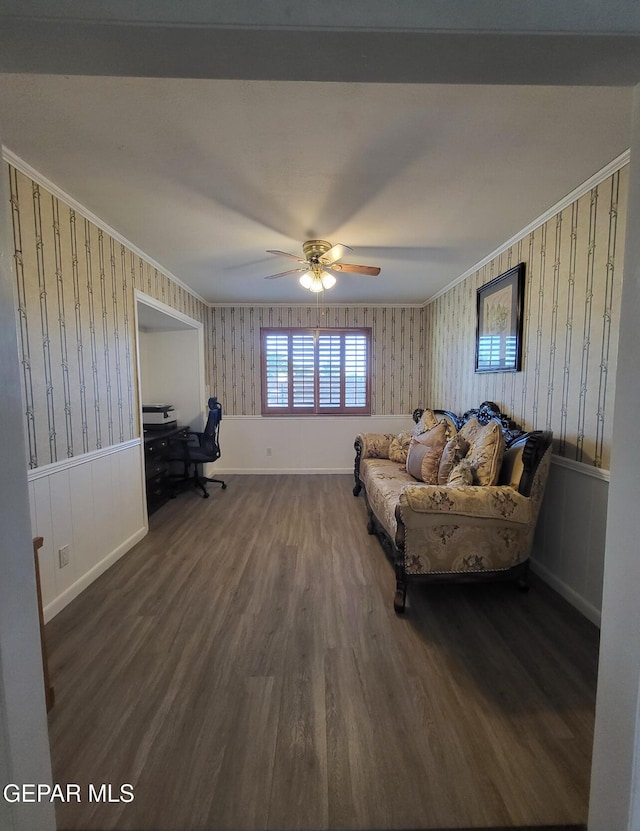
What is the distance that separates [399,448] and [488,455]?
1.37 m

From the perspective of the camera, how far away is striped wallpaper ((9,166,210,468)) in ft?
5.77

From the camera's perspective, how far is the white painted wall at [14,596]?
0.76 metres

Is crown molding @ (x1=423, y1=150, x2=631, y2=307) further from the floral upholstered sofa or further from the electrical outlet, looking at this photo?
the electrical outlet

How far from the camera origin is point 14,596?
79 cm

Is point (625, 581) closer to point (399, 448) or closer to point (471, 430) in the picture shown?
point (471, 430)

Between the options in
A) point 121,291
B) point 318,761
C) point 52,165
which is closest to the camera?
point 318,761

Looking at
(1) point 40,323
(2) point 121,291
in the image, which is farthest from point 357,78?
(2) point 121,291

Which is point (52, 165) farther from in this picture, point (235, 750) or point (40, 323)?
point (235, 750)

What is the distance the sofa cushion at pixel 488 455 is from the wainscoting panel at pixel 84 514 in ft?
8.70

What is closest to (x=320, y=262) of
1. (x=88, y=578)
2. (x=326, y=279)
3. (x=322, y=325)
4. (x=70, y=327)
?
(x=326, y=279)

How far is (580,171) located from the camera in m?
1.76

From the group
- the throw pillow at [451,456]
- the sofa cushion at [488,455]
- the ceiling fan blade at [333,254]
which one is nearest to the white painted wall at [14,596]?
the ceiling fan blade at [333,254]

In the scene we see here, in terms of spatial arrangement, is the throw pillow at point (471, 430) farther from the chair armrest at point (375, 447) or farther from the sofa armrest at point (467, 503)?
the chair armrest at point (375, 447)

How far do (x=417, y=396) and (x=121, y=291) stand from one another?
398 centimetres
